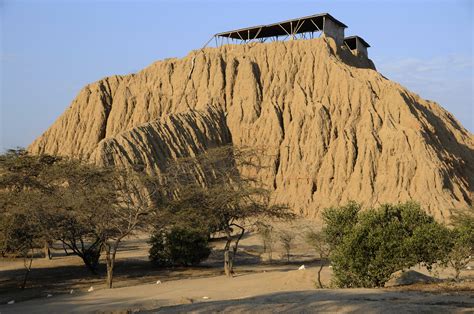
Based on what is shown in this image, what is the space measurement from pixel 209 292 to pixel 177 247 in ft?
36.6

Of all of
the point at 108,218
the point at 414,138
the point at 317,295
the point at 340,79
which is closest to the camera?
the point at 317,295

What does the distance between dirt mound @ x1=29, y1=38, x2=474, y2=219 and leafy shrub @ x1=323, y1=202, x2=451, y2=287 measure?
97.5ft

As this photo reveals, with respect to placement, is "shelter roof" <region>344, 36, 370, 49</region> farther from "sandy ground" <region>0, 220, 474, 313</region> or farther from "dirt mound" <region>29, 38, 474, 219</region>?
"sandy ground" <region>0, 220, 474, 313</region>

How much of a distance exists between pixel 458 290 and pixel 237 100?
161 ft

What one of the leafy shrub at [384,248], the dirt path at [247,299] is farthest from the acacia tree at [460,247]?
the dirt path at [247,299]

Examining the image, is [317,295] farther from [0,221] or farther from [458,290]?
[0,221]

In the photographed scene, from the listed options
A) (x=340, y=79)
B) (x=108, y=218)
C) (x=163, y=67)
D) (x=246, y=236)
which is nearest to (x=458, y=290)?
(x=108, y=218)

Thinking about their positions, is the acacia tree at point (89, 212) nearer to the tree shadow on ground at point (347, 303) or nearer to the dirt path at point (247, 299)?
the dirt path at point (247, 299)

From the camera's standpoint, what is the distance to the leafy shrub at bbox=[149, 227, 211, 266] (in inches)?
1289

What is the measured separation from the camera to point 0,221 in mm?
Result: 27109

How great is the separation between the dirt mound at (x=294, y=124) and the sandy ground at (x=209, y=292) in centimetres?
1516

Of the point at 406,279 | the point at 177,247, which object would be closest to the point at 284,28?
the point at 177,247

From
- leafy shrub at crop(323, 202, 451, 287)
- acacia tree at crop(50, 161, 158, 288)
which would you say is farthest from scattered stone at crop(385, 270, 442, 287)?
acacia tree at crop(50, 161, 158, 288)

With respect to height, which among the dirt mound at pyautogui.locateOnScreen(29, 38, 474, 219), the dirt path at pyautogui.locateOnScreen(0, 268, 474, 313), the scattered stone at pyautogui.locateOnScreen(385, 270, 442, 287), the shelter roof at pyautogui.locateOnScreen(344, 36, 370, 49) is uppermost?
the shelter roof at pyautogui.locateOnScreen(344, 36, 370, 49)
